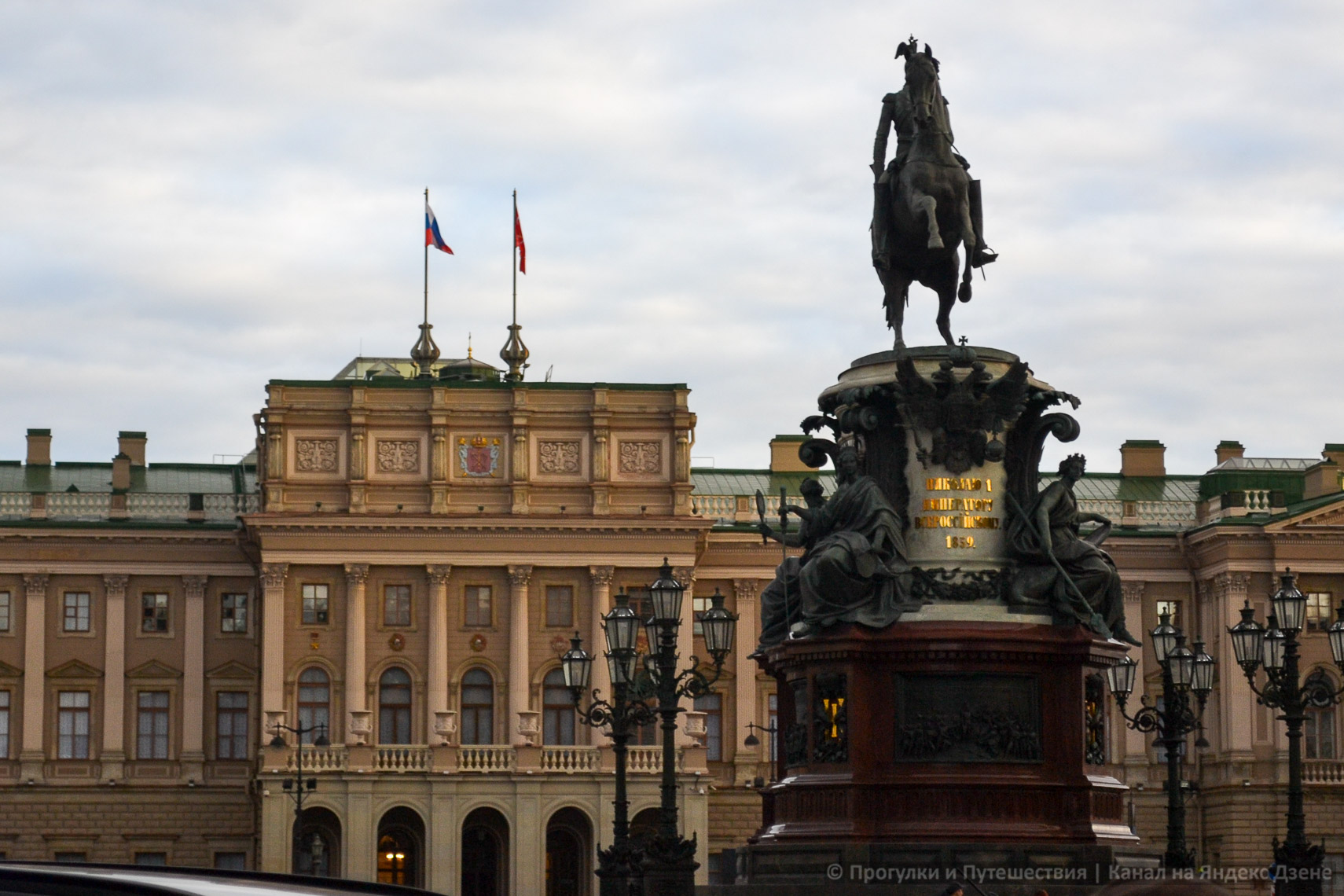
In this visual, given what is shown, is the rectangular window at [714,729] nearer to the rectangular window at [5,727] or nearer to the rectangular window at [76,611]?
the rectangular window at [76,611]

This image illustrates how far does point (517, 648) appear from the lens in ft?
297

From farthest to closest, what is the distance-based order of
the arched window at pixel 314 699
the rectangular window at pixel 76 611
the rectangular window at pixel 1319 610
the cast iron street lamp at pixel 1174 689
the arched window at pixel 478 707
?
the rectangular window at pixel 1319 610
the rectangular window at pixel 76 611
the arched window at pixel 478 707
the arched window at pixel 314 699
the cast iron street lamp at pixel 1174 689

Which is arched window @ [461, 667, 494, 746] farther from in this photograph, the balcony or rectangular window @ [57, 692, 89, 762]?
rectangular window @ [57, 692, 89, 762]

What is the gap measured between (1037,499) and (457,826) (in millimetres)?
62224

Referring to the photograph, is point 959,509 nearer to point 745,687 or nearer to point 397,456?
point 397,456

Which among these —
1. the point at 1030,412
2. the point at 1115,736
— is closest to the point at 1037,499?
the point at 1030,412

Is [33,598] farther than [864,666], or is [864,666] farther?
[33,598]

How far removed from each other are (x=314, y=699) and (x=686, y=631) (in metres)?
14.1

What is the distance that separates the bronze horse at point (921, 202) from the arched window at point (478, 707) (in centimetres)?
6365

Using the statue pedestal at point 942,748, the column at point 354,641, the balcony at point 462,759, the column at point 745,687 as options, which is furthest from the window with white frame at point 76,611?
the statue pedestal at point 942,748

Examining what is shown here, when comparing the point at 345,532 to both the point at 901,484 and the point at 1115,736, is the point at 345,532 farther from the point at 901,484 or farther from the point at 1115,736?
the point at 901,484

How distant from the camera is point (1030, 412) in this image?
2725cm

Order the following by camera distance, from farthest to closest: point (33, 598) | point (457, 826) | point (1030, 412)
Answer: point (33, 598)
point (457, 826)
point (1030, 412)

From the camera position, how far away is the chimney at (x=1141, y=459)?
337 ft
